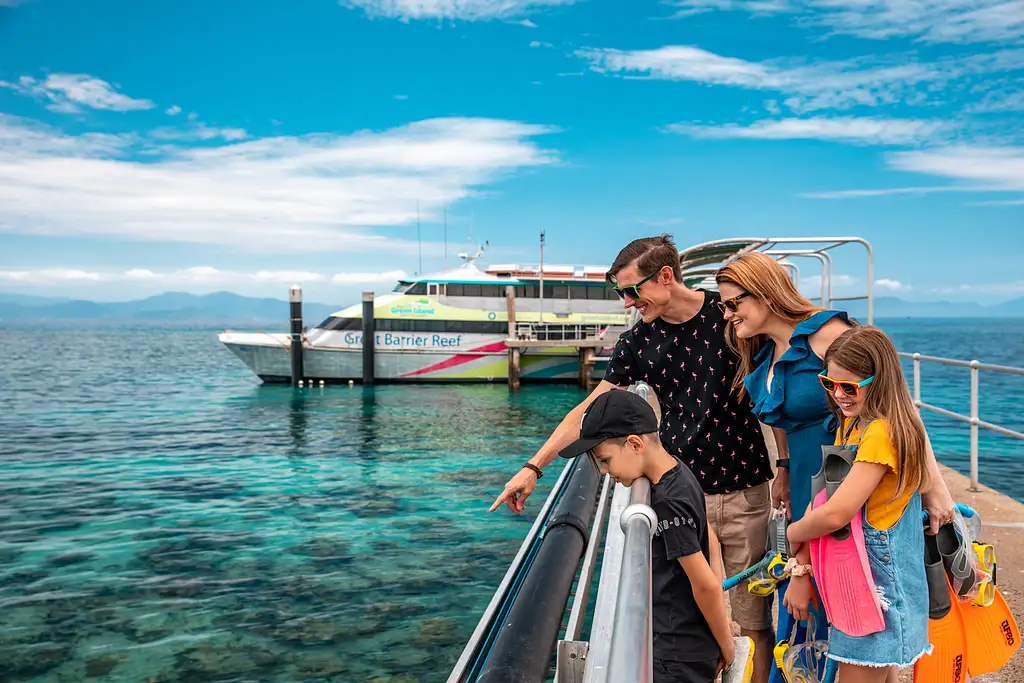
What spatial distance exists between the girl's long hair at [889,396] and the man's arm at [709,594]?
1.96 feet

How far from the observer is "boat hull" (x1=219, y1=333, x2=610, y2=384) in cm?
3061

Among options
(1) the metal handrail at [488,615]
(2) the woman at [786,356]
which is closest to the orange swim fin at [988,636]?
(2) the woman at [786,356]

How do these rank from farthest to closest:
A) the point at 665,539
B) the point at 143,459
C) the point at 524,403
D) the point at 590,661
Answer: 1. the point at 524,403
2. the point at 143,459
3. the point at 665,539
4. the point at 590,661

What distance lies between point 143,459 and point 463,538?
9273 millimetres

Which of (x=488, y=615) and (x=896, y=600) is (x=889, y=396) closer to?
(x=896, y=600)

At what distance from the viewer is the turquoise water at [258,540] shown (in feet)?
19.9

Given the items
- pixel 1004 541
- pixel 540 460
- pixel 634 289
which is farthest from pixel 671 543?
pixel 1004 541

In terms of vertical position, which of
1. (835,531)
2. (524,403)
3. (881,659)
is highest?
(835,531)

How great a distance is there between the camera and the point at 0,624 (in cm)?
670

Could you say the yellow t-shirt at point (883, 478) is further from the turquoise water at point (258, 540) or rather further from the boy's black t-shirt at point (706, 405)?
the turquoise water at point (258, 540)

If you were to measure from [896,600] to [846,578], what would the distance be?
5.5 inches

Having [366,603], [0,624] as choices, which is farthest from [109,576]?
[366,603]

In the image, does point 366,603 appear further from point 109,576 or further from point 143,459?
point 143,459

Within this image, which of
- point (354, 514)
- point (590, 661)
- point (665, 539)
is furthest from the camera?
point (354, 514)
